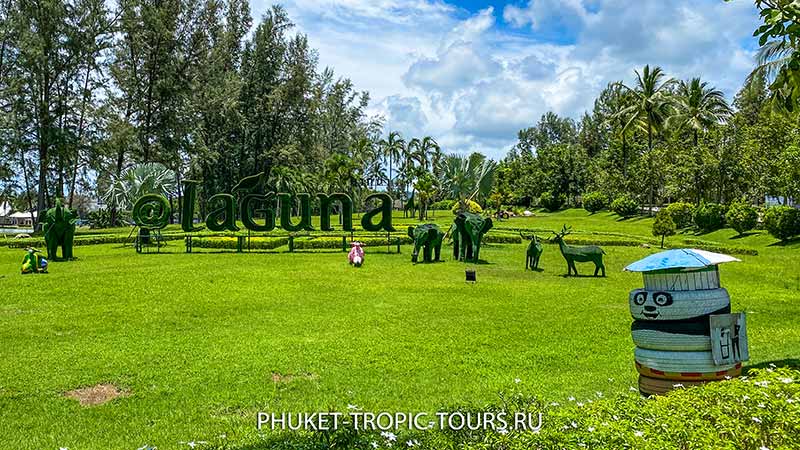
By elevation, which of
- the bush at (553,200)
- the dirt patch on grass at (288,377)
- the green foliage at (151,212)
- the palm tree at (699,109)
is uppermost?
the palm tree at (699,109)

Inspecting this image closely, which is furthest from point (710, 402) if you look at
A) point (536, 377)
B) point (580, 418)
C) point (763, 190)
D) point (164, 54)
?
point (164, 54)

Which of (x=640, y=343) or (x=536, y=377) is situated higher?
(x=640, y=343)

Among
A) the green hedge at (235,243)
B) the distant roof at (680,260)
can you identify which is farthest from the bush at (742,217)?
the distant roof at (680,260)

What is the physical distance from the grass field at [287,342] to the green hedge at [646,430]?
1.50m

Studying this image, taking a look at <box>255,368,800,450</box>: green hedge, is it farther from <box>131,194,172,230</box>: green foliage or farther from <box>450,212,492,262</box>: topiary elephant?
<box>131,194,172,230</box>: green foliage

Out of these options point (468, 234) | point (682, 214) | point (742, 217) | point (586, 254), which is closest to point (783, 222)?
point (742, 217)

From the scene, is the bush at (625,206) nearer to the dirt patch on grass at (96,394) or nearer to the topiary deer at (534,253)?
the topiary deer at (534,253)

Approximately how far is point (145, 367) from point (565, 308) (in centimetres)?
776

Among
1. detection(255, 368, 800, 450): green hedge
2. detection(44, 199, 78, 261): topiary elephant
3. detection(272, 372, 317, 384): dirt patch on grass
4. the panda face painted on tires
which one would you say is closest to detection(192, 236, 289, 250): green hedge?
detection(44, 199, 78, 261): topiary elephant

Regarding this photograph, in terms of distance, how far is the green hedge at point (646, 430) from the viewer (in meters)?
3.38

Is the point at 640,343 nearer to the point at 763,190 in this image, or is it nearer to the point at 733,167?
the point at 763,190

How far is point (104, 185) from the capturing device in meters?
37.3

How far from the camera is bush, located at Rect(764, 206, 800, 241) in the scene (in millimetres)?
22875

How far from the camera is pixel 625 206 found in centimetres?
3881
